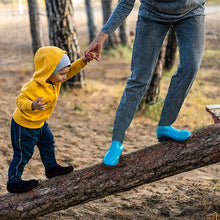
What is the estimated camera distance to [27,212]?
285 centimetres

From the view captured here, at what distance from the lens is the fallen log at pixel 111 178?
9.24ft

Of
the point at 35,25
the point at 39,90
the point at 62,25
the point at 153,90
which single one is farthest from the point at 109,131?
the point at 35,25

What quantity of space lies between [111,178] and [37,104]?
925 mm

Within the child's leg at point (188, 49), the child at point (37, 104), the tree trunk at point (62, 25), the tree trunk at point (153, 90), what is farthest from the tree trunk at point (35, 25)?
→ the child's leg at point (188, 49)

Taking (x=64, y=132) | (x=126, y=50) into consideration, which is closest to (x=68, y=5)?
(x=64, y=132)

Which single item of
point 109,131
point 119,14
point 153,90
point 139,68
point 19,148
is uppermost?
point 119,14

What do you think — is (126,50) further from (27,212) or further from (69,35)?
(27,212)

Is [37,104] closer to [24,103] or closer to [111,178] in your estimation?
[24,103]

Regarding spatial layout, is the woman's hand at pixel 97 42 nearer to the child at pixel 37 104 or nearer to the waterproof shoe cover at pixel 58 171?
the child at pixel 37 104

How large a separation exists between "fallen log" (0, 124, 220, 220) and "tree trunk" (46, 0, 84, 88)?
13.7ft

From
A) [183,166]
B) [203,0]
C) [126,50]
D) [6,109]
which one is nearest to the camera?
[203,0]

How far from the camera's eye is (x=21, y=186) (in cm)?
284

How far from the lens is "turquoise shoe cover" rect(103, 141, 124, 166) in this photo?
2738mm

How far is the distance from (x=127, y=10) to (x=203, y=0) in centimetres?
59
